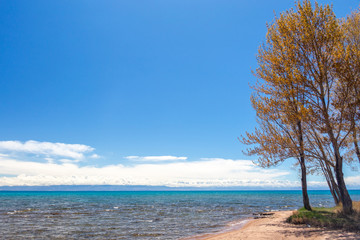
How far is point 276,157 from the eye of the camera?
17.4 metres

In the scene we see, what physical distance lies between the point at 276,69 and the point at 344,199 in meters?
10.0

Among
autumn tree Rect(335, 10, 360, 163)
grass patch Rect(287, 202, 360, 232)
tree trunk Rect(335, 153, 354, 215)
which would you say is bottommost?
grass patch Rect(287, 202, 360, 232)

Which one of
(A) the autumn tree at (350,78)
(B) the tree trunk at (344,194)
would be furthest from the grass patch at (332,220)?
(A) the autumn tree at (350,78)

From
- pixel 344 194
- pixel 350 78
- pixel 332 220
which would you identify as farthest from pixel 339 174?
pixel 350 78

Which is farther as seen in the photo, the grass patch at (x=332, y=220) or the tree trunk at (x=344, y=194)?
the tree trunk at (x=344, y=194)

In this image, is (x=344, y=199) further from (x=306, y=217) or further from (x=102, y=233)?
(x=102, y=233)

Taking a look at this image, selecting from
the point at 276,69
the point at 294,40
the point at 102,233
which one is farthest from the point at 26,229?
the point at 294,40

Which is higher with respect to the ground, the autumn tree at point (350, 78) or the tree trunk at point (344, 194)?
the autumn tree at point (350, 78)

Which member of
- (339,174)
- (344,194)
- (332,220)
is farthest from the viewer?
(339,174)

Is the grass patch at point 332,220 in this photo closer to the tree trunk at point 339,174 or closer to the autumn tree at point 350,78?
the tree trunk at point 339,174

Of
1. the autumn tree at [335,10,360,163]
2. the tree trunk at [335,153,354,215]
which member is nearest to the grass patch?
the tree trunk at [335,153,354,215]

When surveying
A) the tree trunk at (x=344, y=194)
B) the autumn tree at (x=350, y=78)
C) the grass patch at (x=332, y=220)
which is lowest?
the grass patch at (x=332, y=220)

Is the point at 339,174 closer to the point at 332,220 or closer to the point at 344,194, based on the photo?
the point at 344,194

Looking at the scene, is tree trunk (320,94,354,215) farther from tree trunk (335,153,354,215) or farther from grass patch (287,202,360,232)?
grass patch (287,202,360,232)
